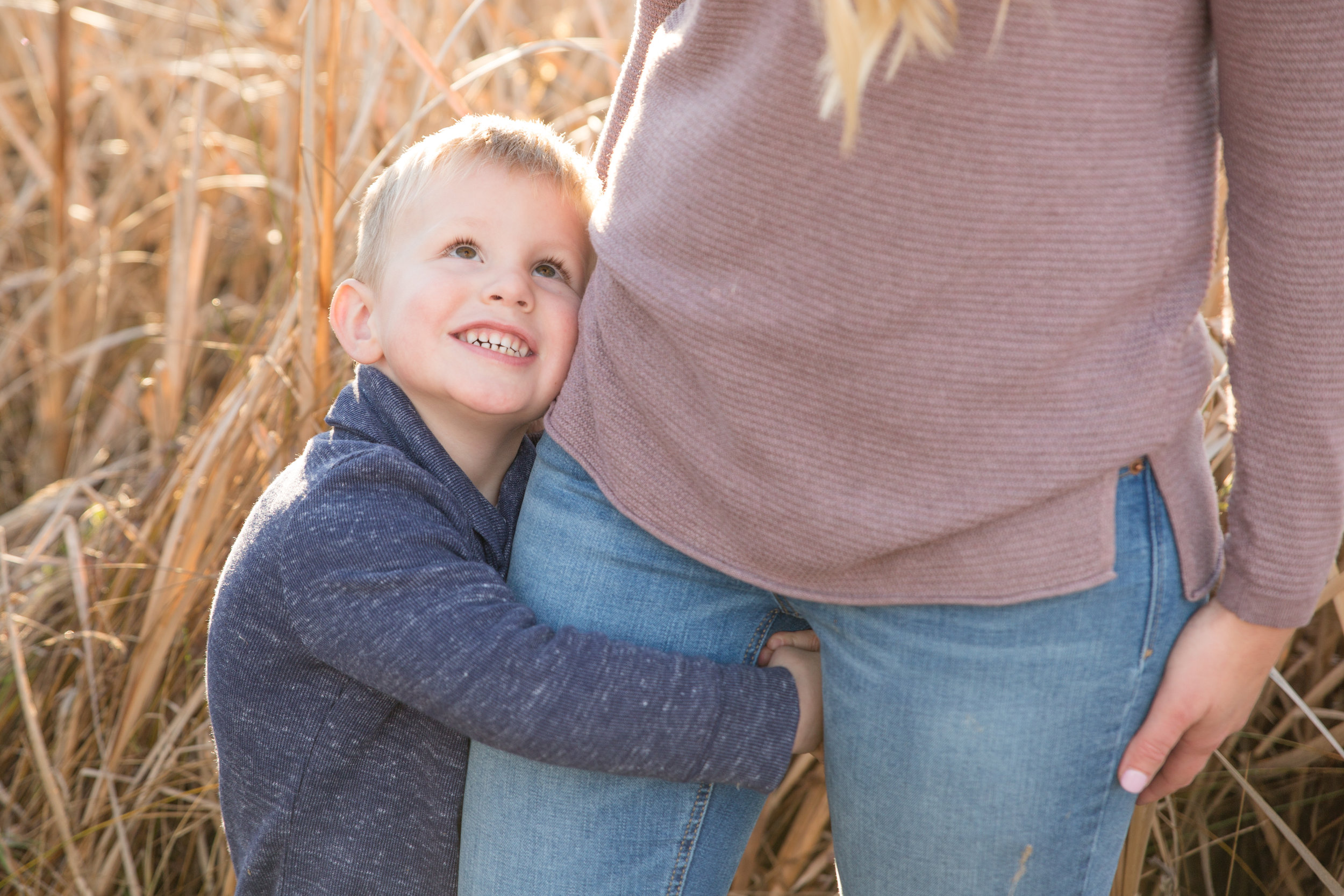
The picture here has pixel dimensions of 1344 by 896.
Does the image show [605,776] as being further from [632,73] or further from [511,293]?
[632,73]

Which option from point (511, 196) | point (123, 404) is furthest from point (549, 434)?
point (123, 404)

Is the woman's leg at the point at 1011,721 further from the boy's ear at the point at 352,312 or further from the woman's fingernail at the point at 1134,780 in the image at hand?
the boy's ear at the point at 352,312

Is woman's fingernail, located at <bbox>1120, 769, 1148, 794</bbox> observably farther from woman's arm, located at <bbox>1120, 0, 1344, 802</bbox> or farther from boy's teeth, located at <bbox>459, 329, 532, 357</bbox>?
boy's teeth, located at <bbox>459, 329, 532, 357</bbox>

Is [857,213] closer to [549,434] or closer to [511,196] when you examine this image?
[549,434]

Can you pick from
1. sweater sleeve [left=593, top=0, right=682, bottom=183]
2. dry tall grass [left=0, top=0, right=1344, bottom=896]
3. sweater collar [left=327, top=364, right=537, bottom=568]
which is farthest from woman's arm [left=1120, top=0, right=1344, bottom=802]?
sweater collar [left=327, top=364, right=537, bottom=568]

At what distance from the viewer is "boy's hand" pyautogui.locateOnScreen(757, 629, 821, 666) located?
1.02m

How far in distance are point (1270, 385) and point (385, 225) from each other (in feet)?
2.86

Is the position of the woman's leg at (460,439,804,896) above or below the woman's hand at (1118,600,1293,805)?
below

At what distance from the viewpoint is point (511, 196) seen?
114cm

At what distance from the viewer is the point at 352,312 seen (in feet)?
3.99

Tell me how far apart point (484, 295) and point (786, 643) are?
45cm

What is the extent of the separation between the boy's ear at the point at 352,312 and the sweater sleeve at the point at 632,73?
0.30 meters

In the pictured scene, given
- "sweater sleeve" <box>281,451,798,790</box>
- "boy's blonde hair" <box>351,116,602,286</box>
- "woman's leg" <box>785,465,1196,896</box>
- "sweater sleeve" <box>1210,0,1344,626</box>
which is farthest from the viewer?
"boy's blonde hair" <box>351,116,602,286</box>

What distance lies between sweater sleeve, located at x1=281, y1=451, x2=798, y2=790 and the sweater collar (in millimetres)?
81
